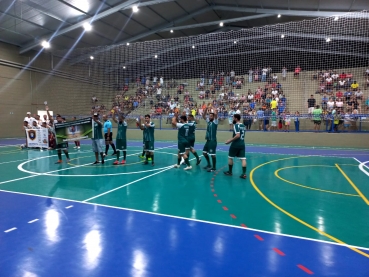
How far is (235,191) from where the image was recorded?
6348 millimetres

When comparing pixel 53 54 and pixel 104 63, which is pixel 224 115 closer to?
pixel 104 63

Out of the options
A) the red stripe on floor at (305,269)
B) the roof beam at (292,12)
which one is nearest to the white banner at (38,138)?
the red stripe on floor at (305,269)

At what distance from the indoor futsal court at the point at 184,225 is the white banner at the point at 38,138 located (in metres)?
6.90

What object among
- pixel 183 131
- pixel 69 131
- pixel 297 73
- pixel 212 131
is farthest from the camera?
pixel 297 73

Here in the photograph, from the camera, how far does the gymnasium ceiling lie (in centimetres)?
1638

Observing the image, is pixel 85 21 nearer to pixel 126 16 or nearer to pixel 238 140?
pixel 126 16

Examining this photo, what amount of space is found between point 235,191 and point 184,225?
2439mm

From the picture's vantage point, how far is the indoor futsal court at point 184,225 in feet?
10.4

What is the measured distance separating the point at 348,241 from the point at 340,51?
19.7m

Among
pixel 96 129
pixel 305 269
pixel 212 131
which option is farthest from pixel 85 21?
pixel 305 269

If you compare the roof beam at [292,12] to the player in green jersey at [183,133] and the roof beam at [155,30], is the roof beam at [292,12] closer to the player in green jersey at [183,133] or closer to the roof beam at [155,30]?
the roof beam at [155,30]

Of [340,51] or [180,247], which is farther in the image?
[340,51]

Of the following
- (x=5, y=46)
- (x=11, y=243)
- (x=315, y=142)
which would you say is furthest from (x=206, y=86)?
(x=11, y=243)

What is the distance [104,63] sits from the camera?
75.7ft
